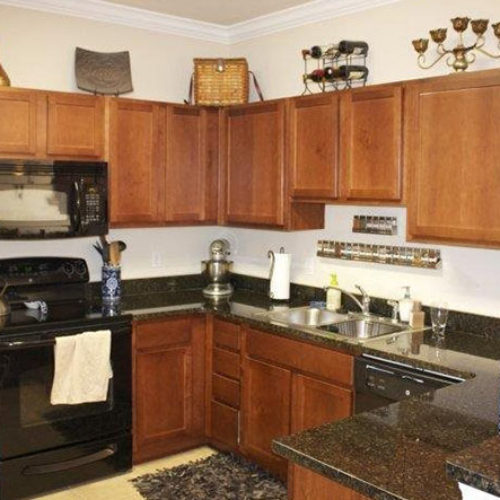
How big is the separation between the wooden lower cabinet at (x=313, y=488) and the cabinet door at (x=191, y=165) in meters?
2.46

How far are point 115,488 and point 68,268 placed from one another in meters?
1.26

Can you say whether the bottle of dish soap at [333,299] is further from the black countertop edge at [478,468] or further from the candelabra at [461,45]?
the black countertop edge at [478,468]

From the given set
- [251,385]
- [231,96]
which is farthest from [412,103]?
[251,385]

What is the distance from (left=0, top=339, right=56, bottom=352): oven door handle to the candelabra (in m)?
2.29

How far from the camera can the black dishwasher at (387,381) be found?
8.79ft

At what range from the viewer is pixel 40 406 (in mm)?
3297

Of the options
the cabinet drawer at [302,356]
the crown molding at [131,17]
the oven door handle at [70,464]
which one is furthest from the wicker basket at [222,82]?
the oven door handle at [70,464]

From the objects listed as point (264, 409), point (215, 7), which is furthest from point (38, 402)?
point (215, 7)

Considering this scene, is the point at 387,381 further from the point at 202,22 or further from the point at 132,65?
the point at 202,22

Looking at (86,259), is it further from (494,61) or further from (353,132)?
(494,61)

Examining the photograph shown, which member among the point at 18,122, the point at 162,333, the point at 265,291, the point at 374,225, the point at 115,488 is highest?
the point at 18,122

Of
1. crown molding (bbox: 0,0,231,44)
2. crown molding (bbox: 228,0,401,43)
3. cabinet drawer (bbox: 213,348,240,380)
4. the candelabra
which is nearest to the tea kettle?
cabinet drawer (bbox: 213,348,240,380)

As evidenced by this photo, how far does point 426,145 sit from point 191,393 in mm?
1971

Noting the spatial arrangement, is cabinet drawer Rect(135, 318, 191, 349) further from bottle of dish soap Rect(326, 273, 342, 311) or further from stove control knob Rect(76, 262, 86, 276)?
bottle of dish soap Rect(326, 273, 342, 311)
